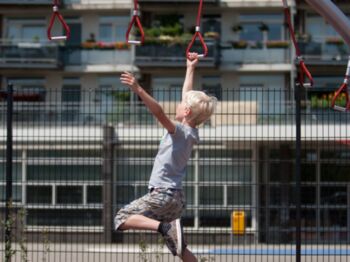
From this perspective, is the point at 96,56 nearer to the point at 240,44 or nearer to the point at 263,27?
the point at 240,44

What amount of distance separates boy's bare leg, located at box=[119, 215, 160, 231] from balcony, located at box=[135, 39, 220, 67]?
26.2 m

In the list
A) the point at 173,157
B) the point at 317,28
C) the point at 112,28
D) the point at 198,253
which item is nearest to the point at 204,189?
the point at 198,253

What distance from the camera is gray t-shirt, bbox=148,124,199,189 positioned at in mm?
7336

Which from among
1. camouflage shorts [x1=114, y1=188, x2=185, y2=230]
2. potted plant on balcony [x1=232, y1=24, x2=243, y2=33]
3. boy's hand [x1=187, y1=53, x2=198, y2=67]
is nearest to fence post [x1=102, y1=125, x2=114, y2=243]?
boy's hand [x1=187, y1=53, x2=198, y2=67]

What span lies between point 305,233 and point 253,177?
123cm

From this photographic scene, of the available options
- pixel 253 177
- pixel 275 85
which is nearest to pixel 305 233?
pixel 253 177

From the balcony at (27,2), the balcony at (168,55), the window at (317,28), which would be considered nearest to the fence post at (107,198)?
the balcony at (168,55)

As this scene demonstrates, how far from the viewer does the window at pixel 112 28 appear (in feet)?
114

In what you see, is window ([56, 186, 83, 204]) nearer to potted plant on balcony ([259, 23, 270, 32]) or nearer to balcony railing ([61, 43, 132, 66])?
balcony railing ([61, 43, 132, 66])

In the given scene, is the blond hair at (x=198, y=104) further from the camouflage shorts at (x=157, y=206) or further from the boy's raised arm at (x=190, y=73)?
the camouflage shorts at (x=157, y=206)

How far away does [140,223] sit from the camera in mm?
7301

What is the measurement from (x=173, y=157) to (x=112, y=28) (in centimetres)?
2804

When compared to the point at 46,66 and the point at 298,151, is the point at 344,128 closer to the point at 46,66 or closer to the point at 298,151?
the point at 298,151

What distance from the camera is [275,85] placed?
112 ft
